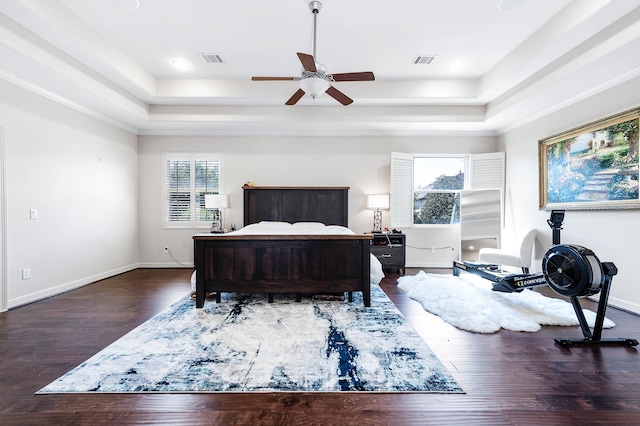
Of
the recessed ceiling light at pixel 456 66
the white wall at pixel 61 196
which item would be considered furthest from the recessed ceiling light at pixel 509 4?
the white wall at pixel 61 196

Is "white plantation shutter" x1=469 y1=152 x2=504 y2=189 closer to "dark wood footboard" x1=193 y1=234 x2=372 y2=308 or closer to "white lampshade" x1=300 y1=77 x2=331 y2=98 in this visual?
"dark wood footboard" x1=193 y1=234 x2=372 y2=308

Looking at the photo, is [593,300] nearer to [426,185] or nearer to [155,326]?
[426,185]

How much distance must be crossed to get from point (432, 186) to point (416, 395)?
15.9 ft

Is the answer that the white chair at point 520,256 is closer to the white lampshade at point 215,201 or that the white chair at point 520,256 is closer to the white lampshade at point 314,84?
the white lampshade at point 314,84

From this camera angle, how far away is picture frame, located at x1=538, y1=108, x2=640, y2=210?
3.35 metres

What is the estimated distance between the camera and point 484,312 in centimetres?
318

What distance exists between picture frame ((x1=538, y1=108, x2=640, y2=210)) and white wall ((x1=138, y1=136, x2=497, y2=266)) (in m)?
1.59

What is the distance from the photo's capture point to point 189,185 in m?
5.86

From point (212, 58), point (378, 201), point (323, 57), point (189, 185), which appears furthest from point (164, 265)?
point (323, 57)

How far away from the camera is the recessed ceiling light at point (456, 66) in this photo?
163 inches

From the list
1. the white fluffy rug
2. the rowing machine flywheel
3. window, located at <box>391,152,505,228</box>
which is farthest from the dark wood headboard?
the rowing machine flywheel

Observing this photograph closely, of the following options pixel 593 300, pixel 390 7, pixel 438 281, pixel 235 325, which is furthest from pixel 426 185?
pixel 235 325

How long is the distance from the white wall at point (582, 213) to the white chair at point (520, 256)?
0.23 m

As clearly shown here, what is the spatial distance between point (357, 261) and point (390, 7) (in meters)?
2.76
